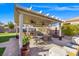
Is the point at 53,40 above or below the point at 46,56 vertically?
above

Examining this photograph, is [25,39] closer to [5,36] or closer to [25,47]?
[25,47]

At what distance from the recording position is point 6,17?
97.9 inches

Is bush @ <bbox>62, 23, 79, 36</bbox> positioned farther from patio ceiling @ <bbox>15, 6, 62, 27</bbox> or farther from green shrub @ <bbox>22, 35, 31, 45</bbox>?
green shrub @ <bbox>22, 35, 31, 45</bbox>

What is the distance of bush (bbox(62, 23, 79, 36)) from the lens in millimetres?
2526

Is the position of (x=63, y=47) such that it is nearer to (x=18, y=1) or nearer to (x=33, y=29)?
(x=33, y=29)

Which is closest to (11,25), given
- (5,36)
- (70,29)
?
(5,36)

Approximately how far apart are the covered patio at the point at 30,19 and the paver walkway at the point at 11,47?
0.19 ft

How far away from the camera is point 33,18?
2.51 metres

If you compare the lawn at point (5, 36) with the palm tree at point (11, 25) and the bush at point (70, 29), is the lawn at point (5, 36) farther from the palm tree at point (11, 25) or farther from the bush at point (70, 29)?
the bush at point (70, 29)

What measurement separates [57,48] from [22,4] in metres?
0.65

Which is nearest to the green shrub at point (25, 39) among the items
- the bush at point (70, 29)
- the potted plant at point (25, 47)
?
the potted plant at point (25, 47)

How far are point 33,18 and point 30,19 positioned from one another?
4cm

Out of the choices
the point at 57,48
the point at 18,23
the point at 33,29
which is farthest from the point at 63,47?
the point at 18,23

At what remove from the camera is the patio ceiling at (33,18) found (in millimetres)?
2469
